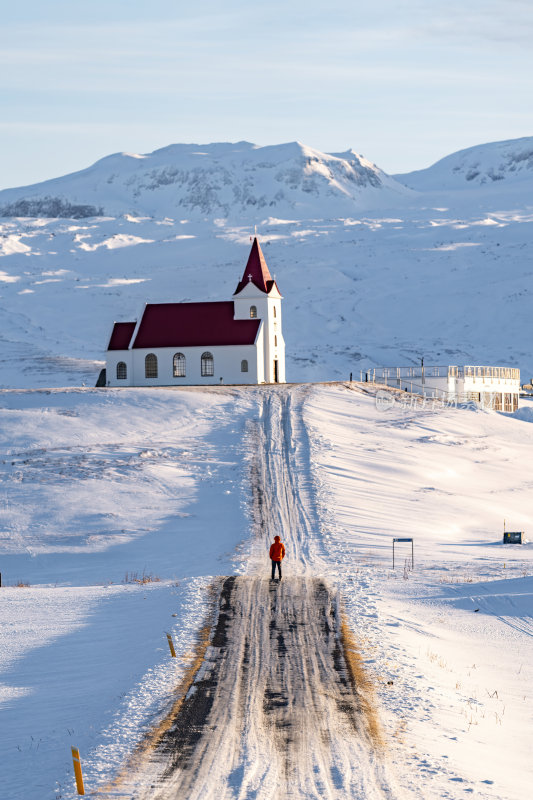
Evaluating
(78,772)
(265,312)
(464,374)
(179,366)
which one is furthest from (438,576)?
(464,374)

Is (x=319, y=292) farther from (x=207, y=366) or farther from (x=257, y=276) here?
(x=207, y=366)

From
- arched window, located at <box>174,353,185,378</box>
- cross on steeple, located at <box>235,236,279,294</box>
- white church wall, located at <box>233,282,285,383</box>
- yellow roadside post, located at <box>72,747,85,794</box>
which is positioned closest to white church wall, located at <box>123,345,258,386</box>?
arched window, located at <box>174,353,185,378</box>

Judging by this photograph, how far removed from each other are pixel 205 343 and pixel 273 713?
206 ft

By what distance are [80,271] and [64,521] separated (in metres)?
135

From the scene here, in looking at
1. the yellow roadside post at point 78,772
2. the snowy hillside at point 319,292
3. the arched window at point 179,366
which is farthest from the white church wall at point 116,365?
the yellow roadside post at point 78,772

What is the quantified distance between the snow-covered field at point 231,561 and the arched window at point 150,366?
441 inches

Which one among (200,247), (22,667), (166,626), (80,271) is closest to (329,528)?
(166,626)

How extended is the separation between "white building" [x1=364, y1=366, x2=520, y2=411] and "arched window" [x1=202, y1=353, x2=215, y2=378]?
1344 centimetres

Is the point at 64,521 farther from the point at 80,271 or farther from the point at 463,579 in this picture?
the point at 80,271

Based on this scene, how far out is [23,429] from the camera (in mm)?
60188

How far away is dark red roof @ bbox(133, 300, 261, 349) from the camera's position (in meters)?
80.1

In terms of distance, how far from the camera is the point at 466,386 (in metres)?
90.6

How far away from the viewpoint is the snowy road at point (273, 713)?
49.0 feet

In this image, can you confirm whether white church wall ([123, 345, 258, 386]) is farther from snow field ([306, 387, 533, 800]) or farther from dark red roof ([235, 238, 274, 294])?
snow field ([306, 387, 533, 800])
